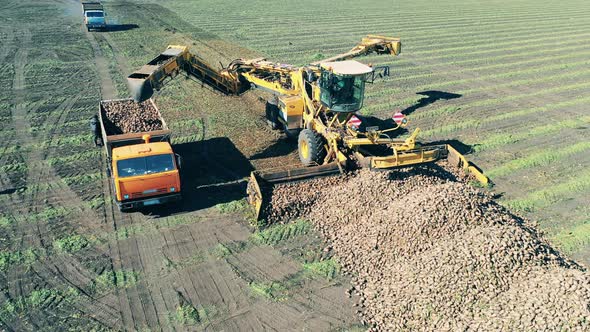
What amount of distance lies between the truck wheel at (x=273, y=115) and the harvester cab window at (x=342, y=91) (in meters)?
3.63

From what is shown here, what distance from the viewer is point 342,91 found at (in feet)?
47.3

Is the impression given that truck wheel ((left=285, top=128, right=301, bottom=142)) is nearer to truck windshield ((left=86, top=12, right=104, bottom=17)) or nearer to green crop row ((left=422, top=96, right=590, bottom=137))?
green crop row ((left=422, top=96, right=590, bottom=137))

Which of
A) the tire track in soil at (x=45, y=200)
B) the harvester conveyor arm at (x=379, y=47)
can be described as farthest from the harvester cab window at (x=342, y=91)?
the tire track in soil at (x=45, y=200)

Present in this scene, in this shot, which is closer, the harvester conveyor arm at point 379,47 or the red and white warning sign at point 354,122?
the red and white warning sign at point 354,122

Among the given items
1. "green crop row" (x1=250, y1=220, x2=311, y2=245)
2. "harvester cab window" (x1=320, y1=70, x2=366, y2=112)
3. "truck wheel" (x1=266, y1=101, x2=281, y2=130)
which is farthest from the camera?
"truck wheel" (x1=266, y1=101, x2=281, y2=130)

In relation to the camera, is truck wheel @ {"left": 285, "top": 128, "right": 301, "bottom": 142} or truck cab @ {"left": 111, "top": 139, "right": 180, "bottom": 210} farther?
truck wheel @ {"left": 285, "top": 128, "right": 301, "bottom": 142}

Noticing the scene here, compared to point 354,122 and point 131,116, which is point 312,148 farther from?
point 131,116

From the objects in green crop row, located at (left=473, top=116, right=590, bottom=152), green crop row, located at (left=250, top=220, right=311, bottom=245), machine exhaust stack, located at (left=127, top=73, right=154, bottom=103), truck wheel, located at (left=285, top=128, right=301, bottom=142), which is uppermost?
machine exhaust stack, located at (left=127, top=73, right=154, bottom=103)

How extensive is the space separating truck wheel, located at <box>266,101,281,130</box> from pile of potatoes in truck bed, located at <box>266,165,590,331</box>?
17.9 feet

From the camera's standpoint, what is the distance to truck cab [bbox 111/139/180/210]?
12320 millimetres

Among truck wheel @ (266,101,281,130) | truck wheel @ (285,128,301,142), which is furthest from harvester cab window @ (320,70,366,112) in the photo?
truck wheel @ (266,101,281,130)

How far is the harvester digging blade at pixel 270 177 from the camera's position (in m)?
12.7

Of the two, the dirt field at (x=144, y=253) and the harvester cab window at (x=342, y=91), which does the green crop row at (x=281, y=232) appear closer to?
the dirt field at (x=144, y=253)

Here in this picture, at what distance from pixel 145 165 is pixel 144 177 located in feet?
1.52
